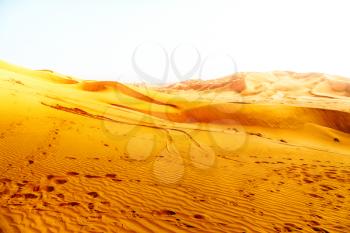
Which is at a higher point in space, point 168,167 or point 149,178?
point 168,167

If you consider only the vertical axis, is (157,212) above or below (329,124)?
below

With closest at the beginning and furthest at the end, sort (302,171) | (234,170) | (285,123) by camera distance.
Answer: (234,170)
(302,171)
(285,123)

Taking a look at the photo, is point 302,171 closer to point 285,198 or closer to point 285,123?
point 285,198

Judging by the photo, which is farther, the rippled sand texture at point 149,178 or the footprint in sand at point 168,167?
the footprint in sand at point 168,167

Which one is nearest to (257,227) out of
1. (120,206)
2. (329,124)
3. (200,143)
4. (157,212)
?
(157,212)

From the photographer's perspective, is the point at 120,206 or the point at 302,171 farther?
the point at 302,171

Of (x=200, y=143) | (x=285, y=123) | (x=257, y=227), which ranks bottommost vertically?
(x=257, y=227)

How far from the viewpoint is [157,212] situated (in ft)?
18.4

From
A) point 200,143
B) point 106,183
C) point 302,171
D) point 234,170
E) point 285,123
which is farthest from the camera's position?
point 285,123

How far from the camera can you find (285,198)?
22.9 feet

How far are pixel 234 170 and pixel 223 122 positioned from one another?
1205cm

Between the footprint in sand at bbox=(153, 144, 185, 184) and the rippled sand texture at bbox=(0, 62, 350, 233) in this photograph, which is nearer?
the rippled sand texture at bbox=(0, 62, 350, 233)

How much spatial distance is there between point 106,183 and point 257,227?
3.47 m

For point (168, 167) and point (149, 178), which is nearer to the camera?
point (149, 178)
